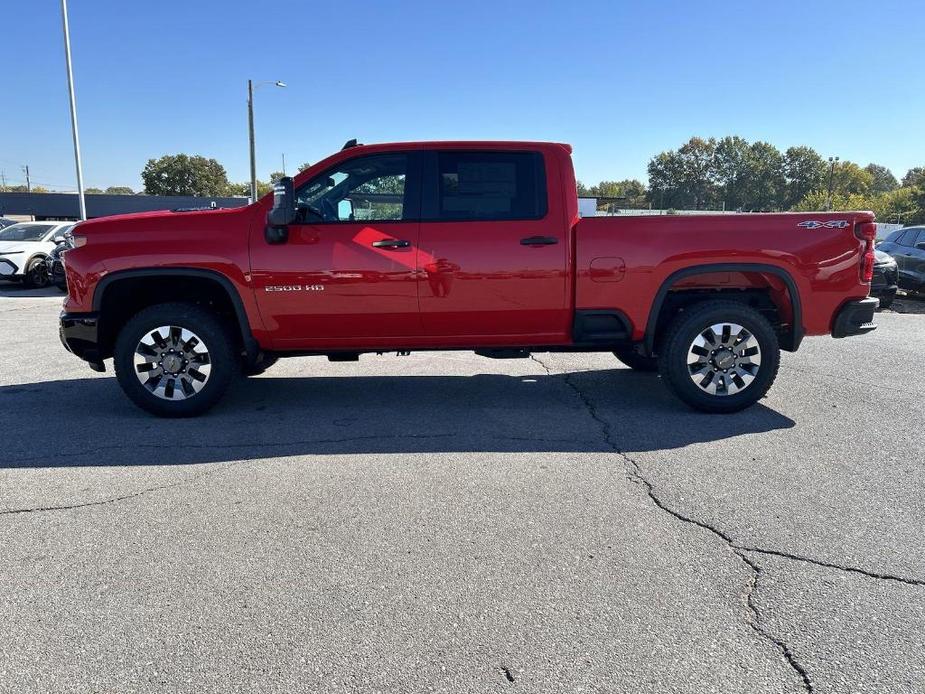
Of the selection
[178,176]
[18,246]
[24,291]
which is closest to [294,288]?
[24,291]

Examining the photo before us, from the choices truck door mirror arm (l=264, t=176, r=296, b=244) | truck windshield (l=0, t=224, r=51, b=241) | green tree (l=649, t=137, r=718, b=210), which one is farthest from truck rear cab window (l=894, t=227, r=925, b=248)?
green tree (l=649, t=137, r=718, b=210)

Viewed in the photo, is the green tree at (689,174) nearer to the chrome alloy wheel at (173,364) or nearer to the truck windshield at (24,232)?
the truck windshield at (24,232)

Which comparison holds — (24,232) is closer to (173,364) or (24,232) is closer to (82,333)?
(82,333)

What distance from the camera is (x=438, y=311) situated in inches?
205

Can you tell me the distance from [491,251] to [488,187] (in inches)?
21.7

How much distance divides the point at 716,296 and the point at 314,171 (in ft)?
11.1

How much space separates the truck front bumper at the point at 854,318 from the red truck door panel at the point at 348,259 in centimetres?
335

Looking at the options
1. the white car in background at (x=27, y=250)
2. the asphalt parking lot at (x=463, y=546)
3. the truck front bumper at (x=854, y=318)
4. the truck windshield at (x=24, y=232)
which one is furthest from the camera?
the truck windshield at (x=24, y=232)

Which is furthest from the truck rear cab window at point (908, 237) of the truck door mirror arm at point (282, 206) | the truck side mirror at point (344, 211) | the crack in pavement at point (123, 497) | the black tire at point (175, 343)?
the crack in pavement at point (123, 497)

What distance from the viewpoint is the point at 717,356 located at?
17.6 feet

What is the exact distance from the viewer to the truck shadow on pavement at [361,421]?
462cm

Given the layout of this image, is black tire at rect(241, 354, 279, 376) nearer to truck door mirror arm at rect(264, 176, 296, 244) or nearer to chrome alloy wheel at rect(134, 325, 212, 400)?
chrome alloy wheel at rect(134, 325, 212, 400)

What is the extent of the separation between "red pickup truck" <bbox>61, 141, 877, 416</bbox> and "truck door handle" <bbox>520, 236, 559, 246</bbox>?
0.04 feet

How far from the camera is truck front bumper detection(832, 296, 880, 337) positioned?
17.4 ft
